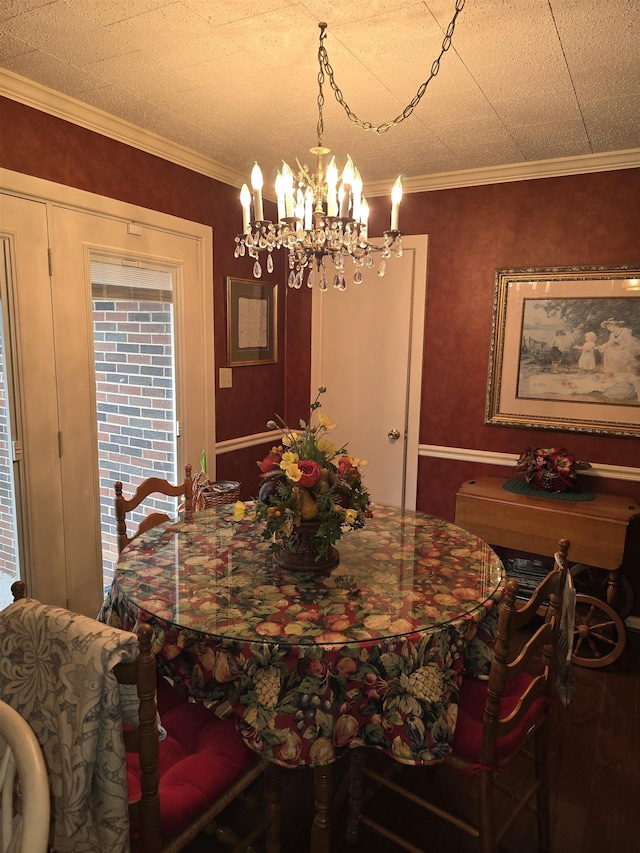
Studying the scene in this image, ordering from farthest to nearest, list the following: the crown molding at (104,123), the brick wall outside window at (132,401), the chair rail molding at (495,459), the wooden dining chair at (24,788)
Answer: the chair rail molding at (495,459) < the brick wall outside window at (132,401) < the crown molding at (104,123) < the wooden dining chair at (24,788)

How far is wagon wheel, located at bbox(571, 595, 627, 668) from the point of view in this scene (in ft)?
8.81

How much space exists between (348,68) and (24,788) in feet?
7.26

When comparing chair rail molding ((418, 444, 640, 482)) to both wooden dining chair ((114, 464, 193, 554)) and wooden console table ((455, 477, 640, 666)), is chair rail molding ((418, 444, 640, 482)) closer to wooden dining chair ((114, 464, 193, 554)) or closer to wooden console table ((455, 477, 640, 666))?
wooden console table ((455, 477, 640, 666))

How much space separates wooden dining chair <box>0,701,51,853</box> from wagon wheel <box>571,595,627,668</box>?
243 centimetres

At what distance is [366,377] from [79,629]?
111 inches

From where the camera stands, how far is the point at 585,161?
2.92m

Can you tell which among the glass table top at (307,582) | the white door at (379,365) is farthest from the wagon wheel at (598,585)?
the glass table top at (307,582)

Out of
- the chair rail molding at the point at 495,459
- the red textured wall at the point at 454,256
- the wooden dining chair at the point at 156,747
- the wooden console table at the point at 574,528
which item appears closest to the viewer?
the wooden dining chair at the point at 156,747

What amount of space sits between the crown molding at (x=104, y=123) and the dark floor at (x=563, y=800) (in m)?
2.70

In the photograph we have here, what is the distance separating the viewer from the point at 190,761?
4.72 ft

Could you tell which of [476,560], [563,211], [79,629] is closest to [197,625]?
[79,629]

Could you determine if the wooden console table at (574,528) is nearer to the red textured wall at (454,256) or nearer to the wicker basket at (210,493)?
the red textured wall at (454,256)

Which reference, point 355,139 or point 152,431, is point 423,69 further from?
point 152,431

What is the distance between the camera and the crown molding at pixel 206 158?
2.22 m
